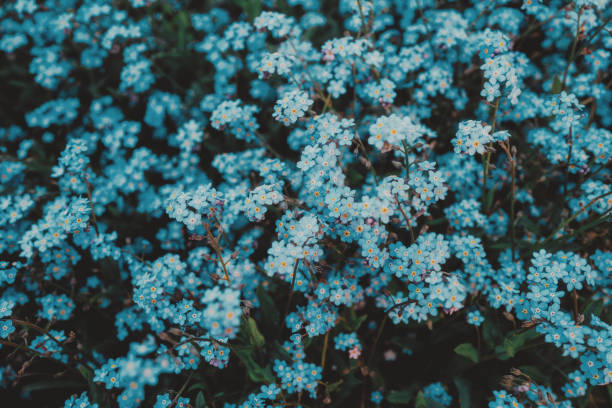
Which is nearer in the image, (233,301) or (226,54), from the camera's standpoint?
(233,301)

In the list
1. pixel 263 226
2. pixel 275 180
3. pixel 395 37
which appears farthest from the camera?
pixel 395 37

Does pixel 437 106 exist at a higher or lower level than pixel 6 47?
lower

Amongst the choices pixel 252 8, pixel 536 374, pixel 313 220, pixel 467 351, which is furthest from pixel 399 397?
pixel 252 8

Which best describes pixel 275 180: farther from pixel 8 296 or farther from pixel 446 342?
pixel 8 296

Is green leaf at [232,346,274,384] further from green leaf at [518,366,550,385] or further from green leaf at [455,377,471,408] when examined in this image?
green leaf at [518,366,550,385]

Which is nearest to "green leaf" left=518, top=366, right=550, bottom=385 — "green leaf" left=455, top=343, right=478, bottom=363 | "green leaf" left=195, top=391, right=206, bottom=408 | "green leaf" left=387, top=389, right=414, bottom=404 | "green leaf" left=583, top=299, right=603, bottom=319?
"green leaf" left=455, top=343, right=478, bottom=363

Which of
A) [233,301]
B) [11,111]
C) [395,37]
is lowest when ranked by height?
[233,301]

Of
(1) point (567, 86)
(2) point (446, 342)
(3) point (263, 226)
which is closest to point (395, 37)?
(1) point (567, 86)
